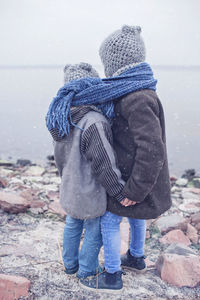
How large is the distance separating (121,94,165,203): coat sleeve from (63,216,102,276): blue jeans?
1.66 feet

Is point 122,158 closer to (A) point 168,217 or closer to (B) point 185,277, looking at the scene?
(B) point 185,277

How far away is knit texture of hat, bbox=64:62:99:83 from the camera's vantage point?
2.25 metres

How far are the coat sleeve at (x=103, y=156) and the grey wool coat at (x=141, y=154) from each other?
74 mm

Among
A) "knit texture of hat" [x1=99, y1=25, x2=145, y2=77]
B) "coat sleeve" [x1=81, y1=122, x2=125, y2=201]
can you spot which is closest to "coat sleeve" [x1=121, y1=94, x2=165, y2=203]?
"coat sleeve" [x1=81, y1=122, x2=125, y2=201]

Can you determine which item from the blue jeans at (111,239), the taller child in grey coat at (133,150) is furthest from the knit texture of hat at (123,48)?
the blue jeans at (111,239)

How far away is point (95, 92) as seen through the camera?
2.14 m

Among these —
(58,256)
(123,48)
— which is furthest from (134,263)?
(123,48)

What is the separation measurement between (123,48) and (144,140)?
63 cm

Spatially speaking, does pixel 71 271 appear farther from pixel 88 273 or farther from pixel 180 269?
pixel 180 269

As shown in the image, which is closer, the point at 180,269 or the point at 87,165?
the point at 87,165

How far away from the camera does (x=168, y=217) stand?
3885 millimetres

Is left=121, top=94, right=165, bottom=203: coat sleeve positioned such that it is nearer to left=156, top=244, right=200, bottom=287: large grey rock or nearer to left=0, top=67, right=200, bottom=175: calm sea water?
left=156, top=244, right=200, bottom=287: large grey rock

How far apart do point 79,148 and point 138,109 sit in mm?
473

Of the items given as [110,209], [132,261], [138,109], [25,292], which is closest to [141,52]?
[138,109]
